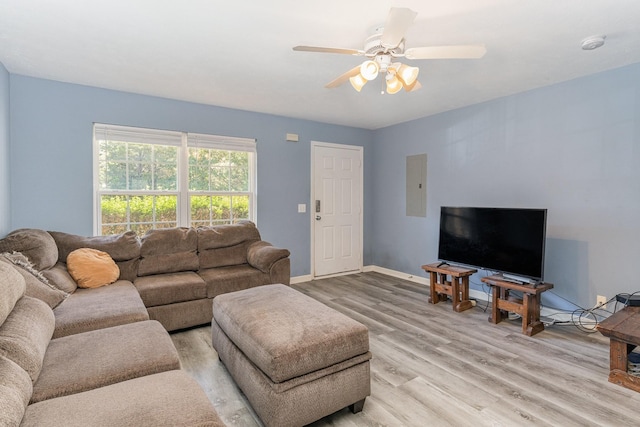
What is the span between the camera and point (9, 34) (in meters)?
2.35

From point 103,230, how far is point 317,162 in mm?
2867

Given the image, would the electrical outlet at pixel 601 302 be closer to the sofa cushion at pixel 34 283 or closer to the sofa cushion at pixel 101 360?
the sofa cushion at pixel 101 360

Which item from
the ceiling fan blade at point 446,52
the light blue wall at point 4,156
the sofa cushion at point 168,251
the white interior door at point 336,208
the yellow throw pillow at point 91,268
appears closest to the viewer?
the ceiling fan blade at point 446,52

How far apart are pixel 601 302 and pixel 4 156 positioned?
221 inches

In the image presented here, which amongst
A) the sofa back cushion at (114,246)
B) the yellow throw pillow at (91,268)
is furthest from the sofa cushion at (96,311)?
the sofa back cushion at (114,246)

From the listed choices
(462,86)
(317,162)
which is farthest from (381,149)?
(462,86)

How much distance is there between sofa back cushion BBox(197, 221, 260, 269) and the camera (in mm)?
3623

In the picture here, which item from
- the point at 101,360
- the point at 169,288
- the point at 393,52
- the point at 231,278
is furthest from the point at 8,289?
the point at 393,52

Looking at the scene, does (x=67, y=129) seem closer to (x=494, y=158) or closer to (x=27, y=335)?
(x=27, y=335)

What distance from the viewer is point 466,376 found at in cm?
229

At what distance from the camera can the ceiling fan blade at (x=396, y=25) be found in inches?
64.6

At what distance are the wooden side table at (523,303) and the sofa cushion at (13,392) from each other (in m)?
3.37

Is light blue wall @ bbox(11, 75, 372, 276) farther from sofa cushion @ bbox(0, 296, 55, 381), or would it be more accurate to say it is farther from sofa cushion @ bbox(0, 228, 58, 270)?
sofa cushion @ bbox(0, 296, 55, 381)

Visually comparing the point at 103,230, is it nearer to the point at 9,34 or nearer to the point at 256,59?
the point at 9,34
